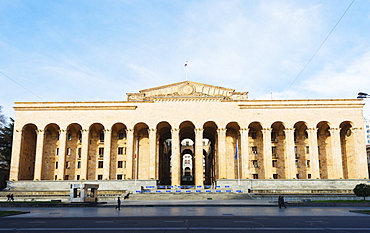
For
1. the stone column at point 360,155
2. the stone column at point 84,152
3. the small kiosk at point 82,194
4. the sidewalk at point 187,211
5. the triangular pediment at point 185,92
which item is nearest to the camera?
the sidewalk at point 187,211

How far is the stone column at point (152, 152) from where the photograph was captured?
44906mm

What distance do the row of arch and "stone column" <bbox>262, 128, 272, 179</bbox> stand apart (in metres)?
0.14

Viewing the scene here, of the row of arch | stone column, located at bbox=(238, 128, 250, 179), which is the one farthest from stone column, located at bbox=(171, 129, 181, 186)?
stone column, located at bbox=(238, 128, 250, 179)

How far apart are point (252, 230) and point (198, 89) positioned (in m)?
36.9

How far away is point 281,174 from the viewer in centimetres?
4756

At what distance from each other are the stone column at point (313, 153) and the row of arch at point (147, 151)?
0.29 meters

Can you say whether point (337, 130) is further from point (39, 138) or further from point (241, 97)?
point (39, 138)

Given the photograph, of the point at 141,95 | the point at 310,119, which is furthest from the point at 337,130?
the point at 141,95

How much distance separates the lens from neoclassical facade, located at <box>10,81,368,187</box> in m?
44.9

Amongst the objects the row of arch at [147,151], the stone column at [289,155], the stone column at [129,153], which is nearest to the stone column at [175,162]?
the row of arch at [147,151]

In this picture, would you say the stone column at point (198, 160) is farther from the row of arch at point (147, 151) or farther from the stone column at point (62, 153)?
the stone column at point (62, 153)

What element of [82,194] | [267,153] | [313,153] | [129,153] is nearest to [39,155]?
[129,153]

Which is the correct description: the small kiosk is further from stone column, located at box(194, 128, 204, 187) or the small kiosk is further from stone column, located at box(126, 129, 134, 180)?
stone column, located at box(194, 128, 204, 187)

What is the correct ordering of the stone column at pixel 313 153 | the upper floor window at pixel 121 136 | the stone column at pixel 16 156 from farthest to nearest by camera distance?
1. the upper floor window at pixel 121 136
2. the stone column at pixel 16 156
3. the stone column at pixel 313 153
